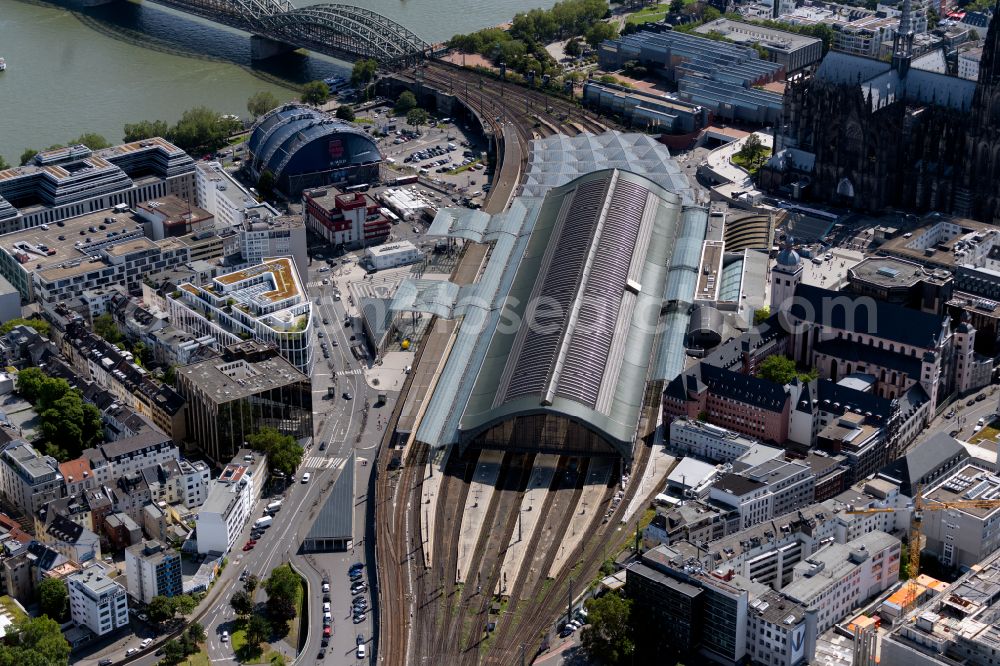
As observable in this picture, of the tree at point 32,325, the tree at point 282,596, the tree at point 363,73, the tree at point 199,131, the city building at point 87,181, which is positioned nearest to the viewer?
the tree at point 282,596

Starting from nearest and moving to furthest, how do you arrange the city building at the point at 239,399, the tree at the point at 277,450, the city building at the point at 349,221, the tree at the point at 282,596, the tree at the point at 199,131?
the tree at the point at 282,596
the tree at the point at 277,450
the city building at the point at 239,399
the city building at the point at 349,221
the tree at the point at 199,131

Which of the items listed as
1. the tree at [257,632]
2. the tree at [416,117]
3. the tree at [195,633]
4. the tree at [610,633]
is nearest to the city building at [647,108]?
the tree at [416,117]

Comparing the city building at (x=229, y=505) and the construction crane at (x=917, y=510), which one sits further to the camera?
the city building at (x=229, y=505)

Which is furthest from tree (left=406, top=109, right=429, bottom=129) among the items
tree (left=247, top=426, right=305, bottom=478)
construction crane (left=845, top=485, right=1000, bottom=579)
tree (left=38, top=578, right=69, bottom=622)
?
tree (left=38, top=578, right=69, bottom=622)

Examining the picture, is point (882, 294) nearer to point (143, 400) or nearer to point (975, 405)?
point (975, 405)

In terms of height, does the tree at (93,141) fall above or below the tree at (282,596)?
above

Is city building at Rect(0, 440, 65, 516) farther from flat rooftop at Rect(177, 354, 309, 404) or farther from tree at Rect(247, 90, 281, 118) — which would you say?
tree at Rect(247, 90, 281, 118)

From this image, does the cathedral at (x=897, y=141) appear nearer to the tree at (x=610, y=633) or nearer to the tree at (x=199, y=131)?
the tree at (x=199, y=131)

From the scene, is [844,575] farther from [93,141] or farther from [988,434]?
[93,141]
